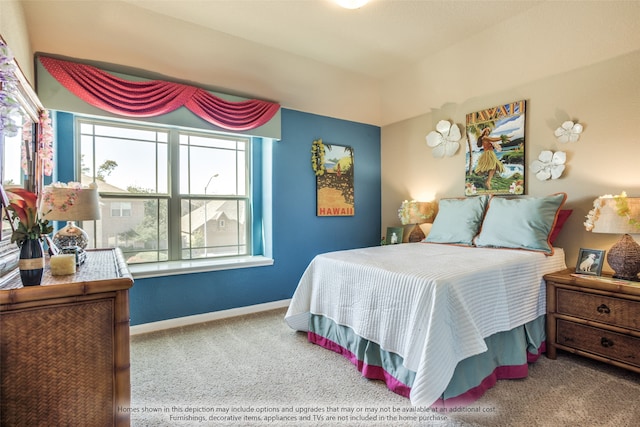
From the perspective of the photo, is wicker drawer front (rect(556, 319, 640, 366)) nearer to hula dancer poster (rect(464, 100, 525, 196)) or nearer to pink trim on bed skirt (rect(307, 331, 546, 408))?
pink trim on bed skirt (rect(307, 331, 546, 408))

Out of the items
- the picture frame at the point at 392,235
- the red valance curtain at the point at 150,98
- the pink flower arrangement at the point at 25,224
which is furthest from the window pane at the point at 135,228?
the picture frame at the point at 392,235

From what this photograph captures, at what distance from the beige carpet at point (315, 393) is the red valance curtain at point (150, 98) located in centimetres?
202

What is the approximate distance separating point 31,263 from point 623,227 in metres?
3.19

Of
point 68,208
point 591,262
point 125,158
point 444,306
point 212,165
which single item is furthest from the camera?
point 212,165

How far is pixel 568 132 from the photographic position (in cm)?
272

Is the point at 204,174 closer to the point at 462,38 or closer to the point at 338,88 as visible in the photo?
the point at 338,88

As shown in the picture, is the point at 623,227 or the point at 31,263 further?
the point at 623,227

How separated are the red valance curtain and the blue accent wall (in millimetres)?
420

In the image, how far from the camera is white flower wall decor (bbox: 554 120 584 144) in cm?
267

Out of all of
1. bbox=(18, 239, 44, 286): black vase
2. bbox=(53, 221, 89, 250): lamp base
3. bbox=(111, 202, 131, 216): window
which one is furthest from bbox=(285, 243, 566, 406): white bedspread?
bbox=(111, 202, 131, 216): window

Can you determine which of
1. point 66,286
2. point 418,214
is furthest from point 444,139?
point 66,286

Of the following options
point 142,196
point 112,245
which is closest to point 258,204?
point 142,196

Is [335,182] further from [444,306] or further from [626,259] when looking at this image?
[626,259]

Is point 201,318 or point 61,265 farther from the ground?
point 61,265
